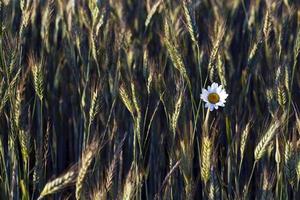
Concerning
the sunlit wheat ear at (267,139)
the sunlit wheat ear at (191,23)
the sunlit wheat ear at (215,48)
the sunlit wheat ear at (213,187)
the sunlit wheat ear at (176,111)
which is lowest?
the sunlit wheat ear at (213,187)

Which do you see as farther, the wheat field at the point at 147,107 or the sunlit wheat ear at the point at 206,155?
the wheat field at the point at 147,107

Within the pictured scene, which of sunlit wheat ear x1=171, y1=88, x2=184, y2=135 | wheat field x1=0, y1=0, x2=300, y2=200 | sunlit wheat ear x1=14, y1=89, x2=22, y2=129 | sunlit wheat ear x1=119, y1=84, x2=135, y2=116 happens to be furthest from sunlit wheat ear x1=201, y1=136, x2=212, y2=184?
sunlit wheat ear x1=14, y1=89, x2=22, y2=129

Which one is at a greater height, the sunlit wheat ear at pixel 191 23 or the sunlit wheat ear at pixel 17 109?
the sunlit wheat ear at pixel 191 23

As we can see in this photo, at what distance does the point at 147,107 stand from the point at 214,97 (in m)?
0.19

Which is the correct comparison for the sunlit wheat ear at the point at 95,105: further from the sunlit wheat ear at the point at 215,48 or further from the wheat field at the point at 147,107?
the sunlit wheat ear at the point at 215,48

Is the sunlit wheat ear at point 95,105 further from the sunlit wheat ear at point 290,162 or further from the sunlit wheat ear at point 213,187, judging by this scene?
the sunlit wheat ear at point 290,162

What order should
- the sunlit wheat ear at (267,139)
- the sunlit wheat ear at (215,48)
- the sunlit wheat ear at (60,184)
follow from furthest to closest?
the sunlit wheat ear at (215,48) → the sunlit wheat ear at (267,139) → the sunlit wheat ear at (60,184)

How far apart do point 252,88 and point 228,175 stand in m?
0.47

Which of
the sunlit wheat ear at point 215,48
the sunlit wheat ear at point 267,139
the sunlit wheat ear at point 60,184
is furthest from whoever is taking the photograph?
the sunlit wheat ear at point 215,48

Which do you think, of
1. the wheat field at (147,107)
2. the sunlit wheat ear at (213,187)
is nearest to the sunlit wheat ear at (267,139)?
the wheat field at (147,107)

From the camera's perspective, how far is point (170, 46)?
184 centimetres

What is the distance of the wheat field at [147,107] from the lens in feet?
5.81

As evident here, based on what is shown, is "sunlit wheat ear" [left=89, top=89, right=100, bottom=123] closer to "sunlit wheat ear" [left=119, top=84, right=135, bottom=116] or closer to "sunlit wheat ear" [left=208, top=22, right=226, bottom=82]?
"sunlit wheat ear" [left=119, top=84, right=135, bottom=116]

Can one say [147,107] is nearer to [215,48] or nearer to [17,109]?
[215,48]
